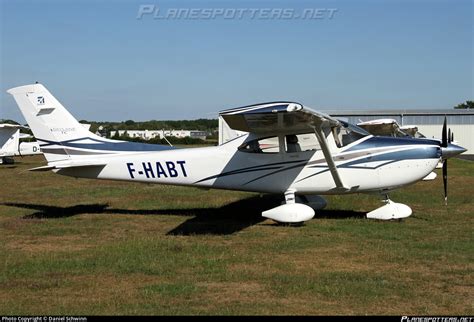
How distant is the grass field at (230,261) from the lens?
16.8 ft

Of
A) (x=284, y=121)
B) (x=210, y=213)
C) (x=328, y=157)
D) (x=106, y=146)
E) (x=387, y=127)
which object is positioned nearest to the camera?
(x=284, y=121)

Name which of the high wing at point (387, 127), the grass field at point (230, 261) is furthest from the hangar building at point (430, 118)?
the grass field at point (230, 261)

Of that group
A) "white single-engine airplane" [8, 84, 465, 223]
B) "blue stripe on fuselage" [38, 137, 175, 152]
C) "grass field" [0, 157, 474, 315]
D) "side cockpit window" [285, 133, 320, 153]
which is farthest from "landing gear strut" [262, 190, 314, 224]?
"blue stripe on fuselage" [38, 137, 175, 152]

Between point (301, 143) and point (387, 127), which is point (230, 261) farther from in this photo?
point (387, 127)

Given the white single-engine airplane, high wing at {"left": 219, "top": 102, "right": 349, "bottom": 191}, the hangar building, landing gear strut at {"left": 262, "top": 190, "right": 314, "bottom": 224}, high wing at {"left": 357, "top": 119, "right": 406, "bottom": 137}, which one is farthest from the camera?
the hangar building

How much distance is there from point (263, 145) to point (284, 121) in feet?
3.76

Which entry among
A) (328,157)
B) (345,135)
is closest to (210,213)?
(328,157)

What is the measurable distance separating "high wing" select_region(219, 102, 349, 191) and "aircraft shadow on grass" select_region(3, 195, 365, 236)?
1789 millimetres

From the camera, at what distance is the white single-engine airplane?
372 inches

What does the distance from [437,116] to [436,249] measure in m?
42.4

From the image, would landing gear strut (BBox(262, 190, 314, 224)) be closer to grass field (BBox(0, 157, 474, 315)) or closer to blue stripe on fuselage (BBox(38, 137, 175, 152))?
grass field (BBox(0, 157, 474, 315))

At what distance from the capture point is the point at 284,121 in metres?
8.88

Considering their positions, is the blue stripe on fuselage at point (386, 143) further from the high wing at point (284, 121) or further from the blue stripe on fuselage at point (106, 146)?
the blue stripe on fuselage at point (106, 146)

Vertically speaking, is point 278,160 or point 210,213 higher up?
point 278,160
